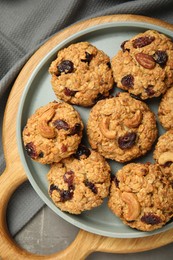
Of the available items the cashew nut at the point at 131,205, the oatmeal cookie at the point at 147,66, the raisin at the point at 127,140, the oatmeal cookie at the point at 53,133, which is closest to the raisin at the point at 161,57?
the oatmeal cookie at the point at 147,66

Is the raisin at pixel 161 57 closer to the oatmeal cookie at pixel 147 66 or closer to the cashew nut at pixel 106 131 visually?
the oatmeal cookie at pixel 147 66

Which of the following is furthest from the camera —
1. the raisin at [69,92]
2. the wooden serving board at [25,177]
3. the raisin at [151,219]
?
the wooden serving board at [25,177]

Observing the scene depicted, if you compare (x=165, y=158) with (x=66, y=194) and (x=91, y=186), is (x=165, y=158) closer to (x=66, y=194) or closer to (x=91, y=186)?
(x=91, y=186)

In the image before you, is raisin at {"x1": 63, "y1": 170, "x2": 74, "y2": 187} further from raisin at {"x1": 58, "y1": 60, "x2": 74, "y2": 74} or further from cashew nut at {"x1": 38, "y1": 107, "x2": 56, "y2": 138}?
raisin at {"x1": 58, "y1": 60, "x2": 74, "y2": 74}

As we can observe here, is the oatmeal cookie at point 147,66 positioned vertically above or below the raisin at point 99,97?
above

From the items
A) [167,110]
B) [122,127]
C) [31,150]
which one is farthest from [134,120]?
[31,150]

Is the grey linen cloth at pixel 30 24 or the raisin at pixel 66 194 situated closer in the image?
the raisin at pixel 66 194

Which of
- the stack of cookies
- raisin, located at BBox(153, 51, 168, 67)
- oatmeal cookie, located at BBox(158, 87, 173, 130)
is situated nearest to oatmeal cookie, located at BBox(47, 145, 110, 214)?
the stack of cookies
